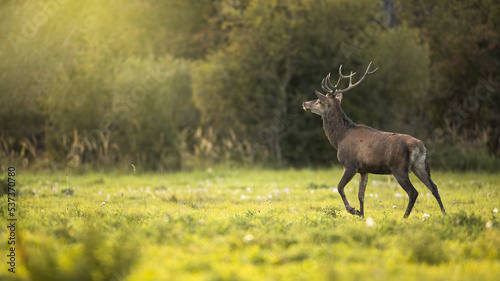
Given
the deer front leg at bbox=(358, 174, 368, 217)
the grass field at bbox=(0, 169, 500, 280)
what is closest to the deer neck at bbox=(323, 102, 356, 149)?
the deer front leg at bbox=(358, 174, 368, 217)

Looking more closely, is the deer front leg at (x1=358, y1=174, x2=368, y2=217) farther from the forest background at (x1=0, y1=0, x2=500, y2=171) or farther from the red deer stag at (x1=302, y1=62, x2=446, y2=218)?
the forest background at (x1=0, y1=0, x2=500, y2=171)

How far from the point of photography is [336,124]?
1048cm

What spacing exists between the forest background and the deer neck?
8.75m

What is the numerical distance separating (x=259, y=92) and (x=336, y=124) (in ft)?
34.3

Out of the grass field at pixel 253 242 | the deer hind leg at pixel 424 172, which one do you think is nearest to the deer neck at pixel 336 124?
the grass field at pixel 253 242

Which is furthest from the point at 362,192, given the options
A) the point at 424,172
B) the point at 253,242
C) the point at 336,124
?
the point at 253,242

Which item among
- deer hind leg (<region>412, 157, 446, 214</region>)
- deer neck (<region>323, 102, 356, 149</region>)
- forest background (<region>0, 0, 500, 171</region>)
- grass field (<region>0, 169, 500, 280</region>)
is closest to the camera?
grass field (<region>0, 169, 500, 280</region>)

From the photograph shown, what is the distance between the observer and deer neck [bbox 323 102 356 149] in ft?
33.9

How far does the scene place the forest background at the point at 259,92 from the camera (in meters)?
19.2

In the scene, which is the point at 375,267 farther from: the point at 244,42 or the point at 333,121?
the point at 244,42

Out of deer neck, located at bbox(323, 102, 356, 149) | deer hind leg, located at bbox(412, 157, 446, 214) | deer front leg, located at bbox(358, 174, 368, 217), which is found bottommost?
deer front leg, located at bbox(358, 174, 368, 217)

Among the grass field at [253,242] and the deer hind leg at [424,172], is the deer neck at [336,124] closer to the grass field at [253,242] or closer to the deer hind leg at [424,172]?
the grass field at [253,242]

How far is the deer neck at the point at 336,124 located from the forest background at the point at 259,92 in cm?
875

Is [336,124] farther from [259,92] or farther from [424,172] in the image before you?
[259,92]
